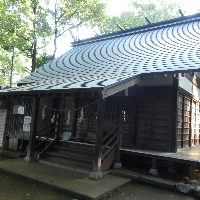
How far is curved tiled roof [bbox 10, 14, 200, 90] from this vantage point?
677cm

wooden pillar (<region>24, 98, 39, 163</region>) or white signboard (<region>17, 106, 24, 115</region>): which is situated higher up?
white signboard (<region>17, 106, 24, 115</region>)

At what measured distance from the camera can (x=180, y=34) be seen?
952 cm

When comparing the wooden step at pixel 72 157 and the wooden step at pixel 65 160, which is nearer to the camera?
the wooden step at pixel 65 160

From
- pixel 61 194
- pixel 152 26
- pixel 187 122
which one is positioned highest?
pixel 152 26

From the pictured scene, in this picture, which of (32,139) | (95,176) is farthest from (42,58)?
(95,176)

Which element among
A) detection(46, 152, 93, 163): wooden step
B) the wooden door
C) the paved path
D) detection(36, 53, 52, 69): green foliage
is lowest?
the paved path

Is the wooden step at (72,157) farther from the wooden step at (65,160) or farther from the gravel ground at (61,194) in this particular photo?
the gravel ground at (61,194)

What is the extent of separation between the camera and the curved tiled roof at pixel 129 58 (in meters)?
6.77

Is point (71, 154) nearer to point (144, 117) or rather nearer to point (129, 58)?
point (144, 117)

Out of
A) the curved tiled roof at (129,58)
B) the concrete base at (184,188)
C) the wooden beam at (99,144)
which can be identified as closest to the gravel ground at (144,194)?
the concrete base at (184,188)

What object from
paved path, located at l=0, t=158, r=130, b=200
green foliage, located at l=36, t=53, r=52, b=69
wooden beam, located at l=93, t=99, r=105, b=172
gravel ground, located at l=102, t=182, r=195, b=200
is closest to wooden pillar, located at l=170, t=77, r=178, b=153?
gravel ground, located at l=102, t=182, r=195, b=200

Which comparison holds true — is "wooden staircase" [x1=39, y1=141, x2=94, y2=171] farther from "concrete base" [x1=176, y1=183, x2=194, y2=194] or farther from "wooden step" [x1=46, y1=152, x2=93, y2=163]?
"concrete base" [x1=176, y1=183, x2=194, y2=194]

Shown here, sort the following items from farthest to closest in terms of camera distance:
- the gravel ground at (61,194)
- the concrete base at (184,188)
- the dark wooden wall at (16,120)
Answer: the dark wooden wall at (16,120) < the concrete base at (184,188) < the gravel ground at (61,194)

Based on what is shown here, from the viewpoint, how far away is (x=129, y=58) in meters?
8.84
